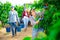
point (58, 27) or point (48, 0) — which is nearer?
point (58, 27)

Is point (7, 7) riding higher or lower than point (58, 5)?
lower

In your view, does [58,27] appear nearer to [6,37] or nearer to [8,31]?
[6,37]

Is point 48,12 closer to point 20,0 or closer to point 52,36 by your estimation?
point 52,36

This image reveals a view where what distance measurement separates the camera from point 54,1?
1295 millimetres

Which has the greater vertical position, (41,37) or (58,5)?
(58,5)

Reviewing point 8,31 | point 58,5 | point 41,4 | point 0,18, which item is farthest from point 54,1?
point 0,18

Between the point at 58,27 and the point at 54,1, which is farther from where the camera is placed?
the point at 54,1

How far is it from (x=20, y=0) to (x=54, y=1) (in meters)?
17.9

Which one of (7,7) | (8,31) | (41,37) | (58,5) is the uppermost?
(58,5)


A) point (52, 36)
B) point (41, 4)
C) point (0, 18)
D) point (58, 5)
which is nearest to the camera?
point (52, 36)

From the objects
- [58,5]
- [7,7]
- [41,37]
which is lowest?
[7,7]

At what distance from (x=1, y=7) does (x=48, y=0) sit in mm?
12637

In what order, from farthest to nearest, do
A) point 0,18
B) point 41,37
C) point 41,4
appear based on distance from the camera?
point 0,18
point 41,4
point 41,37

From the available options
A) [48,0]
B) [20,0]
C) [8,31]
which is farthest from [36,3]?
[20,0]
